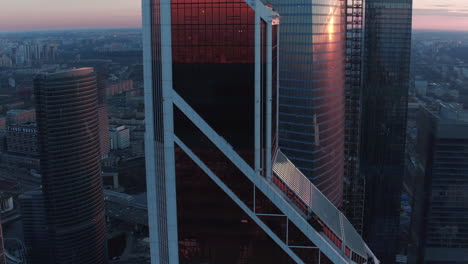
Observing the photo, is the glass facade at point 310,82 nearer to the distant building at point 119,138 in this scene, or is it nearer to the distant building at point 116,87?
the distant building at point 119,138

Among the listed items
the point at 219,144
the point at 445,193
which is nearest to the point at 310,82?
the point at 219,144

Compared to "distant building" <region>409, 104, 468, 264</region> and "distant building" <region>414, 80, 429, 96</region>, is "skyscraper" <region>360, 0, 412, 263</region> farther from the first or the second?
"distant building" <region>409, 104, 468, 264</region>

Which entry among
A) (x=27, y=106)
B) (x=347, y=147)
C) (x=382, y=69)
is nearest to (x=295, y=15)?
(x=347, y=147)

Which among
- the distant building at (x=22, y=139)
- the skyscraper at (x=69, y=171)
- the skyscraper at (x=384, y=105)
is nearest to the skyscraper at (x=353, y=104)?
the skyscraper at (x=384, y=105)

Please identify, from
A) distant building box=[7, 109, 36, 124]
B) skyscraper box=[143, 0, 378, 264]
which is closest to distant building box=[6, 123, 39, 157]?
distant building box=[7, 109, 36, 124]

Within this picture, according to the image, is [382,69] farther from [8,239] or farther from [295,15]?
[8,239]

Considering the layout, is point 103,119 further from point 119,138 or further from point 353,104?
point 353,104
